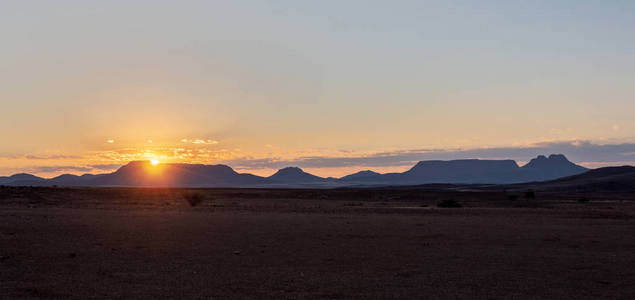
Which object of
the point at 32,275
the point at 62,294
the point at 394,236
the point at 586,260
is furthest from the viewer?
the point at 394,236

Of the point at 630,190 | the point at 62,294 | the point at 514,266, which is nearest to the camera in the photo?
the point at 62,294

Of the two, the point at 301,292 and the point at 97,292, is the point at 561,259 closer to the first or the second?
the point at 301,292

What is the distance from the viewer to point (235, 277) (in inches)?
604

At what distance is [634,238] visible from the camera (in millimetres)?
26406

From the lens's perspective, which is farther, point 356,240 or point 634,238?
point 634,238

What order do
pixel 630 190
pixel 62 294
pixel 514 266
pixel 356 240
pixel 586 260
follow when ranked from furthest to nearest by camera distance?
pixel 630 190 < pixel 356 240 < pixel 586 260 < pixel 514 266 < pixel 62 294

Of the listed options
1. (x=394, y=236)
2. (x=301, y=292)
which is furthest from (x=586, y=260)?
(x=301, y=292)

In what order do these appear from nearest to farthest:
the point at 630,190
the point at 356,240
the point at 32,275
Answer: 1. the point at 32,275
2. the point at 356,240
3. the point at 630,190

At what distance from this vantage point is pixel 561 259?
1931 cm

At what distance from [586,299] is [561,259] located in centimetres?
646

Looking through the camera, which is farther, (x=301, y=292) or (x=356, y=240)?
(x=356, y=240)

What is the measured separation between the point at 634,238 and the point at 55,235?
25.5 metres

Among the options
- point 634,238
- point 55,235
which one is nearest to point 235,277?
point 55,235

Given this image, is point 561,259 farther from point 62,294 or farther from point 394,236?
point 62,294
